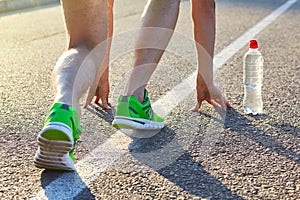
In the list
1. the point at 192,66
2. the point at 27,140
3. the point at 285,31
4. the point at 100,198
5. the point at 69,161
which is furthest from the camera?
the point at 285,31

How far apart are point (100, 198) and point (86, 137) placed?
0.87m

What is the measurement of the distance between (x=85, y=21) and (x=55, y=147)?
2.30ft

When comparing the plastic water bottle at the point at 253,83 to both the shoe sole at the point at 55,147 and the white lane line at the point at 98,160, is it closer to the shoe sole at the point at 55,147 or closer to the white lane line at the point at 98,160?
the white lane line at the point at 98,160

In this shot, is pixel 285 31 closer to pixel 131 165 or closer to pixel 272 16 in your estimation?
pixel 272 16

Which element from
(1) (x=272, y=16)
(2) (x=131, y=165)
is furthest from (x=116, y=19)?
(2) (x=131, y=165)

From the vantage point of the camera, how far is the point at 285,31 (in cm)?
736

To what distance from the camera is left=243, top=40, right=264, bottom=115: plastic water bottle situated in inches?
148

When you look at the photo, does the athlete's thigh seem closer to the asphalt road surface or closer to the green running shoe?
the green running shoe

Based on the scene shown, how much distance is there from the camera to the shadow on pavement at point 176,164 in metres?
2.47

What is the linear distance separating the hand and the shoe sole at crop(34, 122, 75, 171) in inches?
51.0

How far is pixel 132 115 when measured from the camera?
3.08 m

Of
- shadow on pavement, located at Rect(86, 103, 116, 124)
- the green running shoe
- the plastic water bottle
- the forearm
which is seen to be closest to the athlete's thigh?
the green running shoe

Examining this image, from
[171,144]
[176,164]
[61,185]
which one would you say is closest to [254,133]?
[171,144]

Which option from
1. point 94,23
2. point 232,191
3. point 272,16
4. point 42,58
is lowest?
point 272,16
